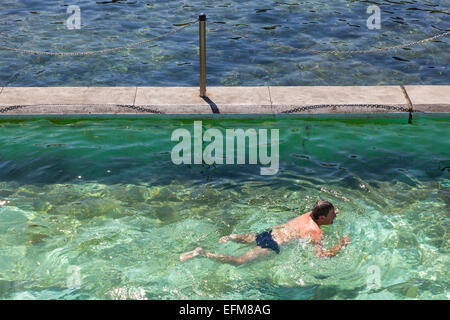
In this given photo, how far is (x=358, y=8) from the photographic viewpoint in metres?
16.5

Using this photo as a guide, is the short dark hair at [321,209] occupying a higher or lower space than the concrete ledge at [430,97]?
lower

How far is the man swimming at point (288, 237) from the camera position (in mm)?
6719

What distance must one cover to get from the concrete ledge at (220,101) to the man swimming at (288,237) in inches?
127

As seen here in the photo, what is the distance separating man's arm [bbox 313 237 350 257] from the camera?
266 inches

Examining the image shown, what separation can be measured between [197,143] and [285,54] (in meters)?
5.24

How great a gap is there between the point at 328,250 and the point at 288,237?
504 millimetres

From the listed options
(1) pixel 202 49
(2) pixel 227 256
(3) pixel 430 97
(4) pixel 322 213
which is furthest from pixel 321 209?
(3) pixel 430 97

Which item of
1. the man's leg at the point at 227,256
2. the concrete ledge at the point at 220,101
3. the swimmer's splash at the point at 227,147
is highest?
the concrete ledge at the point at 220,101

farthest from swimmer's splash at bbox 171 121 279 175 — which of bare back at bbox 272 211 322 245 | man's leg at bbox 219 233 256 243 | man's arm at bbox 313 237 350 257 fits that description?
man's arm at bbox 313 237 350 257

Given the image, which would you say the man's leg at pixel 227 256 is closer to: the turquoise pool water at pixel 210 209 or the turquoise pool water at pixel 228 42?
the turquoise pool water at pixel 210 209

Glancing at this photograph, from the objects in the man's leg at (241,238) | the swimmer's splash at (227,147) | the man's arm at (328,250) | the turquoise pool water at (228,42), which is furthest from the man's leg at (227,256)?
the turquoise pool water at (228,42)

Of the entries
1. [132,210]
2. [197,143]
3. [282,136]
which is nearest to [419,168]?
[282,136]

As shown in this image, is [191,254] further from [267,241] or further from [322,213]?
[322,213]

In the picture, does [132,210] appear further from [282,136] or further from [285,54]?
[285,54]
